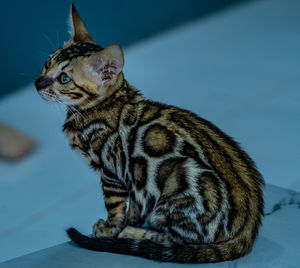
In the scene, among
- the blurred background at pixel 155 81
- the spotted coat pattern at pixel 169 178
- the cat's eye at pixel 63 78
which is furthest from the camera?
the blurred background at pixel 155 81

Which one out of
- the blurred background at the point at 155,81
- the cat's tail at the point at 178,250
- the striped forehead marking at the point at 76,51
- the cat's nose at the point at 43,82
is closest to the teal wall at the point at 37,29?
the blurred background at the point at 155,81

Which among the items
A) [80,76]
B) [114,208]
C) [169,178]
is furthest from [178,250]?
[80,76]

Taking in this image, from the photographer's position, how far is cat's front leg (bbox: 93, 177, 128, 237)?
1947 millimetres

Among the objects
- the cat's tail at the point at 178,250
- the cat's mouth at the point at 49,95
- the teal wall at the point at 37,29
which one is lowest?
the cat's tail at the point at 178,250

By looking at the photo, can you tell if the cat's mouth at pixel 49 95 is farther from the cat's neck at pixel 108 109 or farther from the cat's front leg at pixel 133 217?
the cat's front leg at pixel 133 217

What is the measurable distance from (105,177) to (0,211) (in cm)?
89

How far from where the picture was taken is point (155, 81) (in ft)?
12.3

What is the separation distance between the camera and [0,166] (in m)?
3.01

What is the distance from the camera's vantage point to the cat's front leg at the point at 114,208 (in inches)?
76.7

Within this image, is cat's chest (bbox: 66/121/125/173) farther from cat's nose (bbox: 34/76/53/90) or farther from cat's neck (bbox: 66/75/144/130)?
cat's nose (bbox: 34/76/53/90)

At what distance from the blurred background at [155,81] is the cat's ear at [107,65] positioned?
489mm

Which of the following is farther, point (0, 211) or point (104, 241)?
point (0, 211)

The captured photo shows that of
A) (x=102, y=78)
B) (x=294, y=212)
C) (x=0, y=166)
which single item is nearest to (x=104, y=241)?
(x=102, y=78)

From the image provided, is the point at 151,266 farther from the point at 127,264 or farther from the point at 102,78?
the point at 102,78
